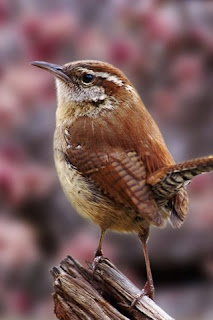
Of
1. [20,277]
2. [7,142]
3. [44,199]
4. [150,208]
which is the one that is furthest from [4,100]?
[150,208]

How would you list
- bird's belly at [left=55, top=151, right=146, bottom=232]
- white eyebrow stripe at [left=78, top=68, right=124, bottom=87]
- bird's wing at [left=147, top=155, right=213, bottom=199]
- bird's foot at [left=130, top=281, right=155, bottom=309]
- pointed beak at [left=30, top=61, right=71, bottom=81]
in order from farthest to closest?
1. pointed beak at [left=30, top=61, right=71, bottom=81]
2. white eyebrow stripe at [left=78, top=68, right=124, bottom=87]
3. bird's belly at [left=55, top=151, right=146, bottom=232]
4. bird's foot at [left=130, top=281, right=155, bottom=309]
5. bird's wing at [left=147, top=155, right=213, bottom=199]

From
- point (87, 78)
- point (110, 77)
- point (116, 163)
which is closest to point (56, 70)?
point (87, 78)

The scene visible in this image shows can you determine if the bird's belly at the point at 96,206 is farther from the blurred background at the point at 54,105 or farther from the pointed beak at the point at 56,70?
the blurred background at the point at 54,105

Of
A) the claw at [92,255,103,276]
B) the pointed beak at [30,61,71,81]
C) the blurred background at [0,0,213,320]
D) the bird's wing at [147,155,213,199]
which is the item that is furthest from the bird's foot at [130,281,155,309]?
the blurred background at [0,0,213,320]

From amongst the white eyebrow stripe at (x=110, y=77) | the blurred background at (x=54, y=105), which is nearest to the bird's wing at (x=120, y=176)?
the white eyebrow stripe at (x=110, y=77)

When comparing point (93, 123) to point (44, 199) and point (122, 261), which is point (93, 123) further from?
point (122, 261)

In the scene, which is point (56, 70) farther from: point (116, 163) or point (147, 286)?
point (147, 286)

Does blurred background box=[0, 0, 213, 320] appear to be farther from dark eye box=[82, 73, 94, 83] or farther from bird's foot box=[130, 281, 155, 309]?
bird's foot box=[130, 281, 155, 309]
